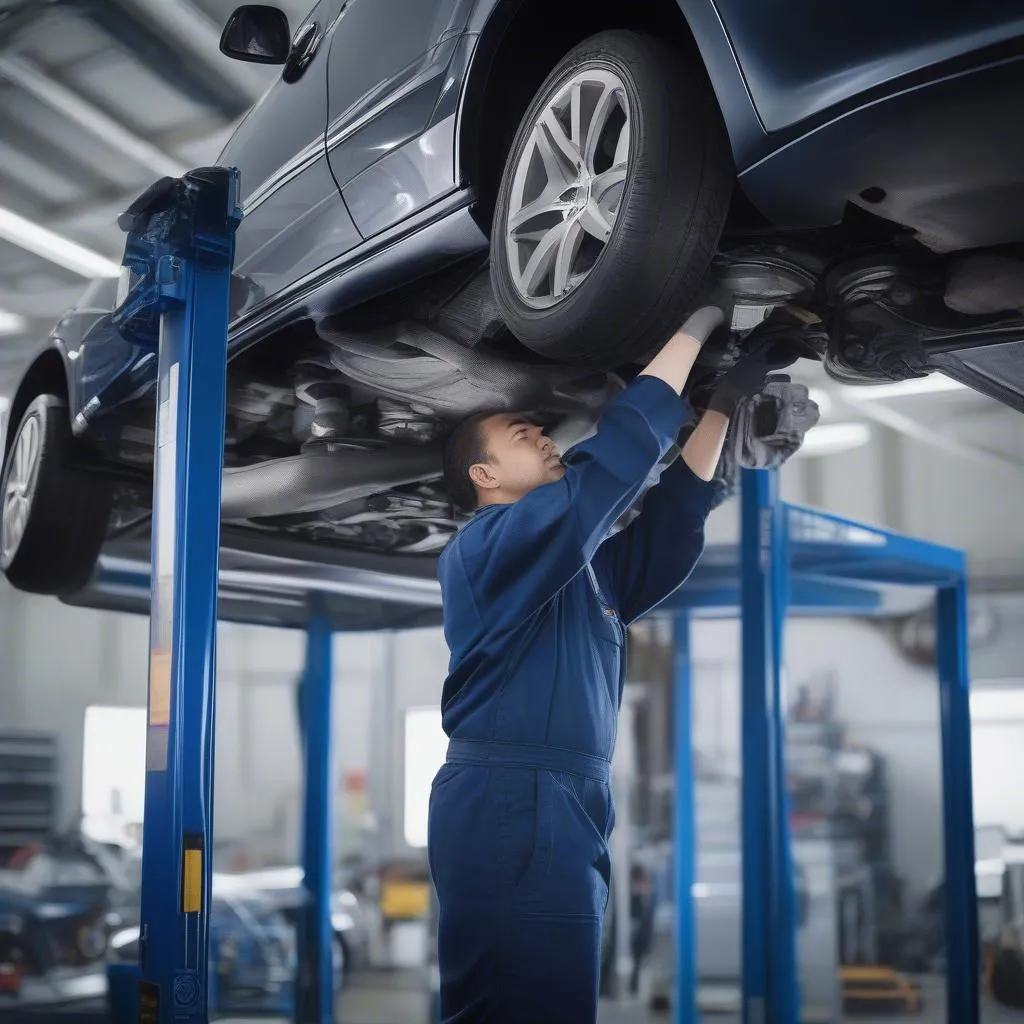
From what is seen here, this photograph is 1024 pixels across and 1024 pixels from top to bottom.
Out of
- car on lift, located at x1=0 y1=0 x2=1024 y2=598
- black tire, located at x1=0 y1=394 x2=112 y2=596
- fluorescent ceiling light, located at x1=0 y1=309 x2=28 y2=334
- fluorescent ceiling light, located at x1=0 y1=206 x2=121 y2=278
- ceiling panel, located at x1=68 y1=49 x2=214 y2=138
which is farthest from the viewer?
fluorescent ceiling light, located at x1=0 y1=309 x2=28 y2=334

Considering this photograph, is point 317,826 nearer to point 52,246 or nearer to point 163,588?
point 163,588

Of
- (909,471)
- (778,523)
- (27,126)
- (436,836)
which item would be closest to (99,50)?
(27,126)

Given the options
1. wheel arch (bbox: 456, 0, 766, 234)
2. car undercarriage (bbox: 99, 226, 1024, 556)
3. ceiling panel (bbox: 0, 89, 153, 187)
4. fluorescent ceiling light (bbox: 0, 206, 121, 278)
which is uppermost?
ceiling panel (bbox: 0, 89, 153, 187)

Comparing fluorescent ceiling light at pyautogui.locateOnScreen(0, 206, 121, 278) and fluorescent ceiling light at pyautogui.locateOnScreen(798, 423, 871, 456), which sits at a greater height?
fluorescent ceiling light at pyautogui.locateOnScreen(0, 206, 121, 278)

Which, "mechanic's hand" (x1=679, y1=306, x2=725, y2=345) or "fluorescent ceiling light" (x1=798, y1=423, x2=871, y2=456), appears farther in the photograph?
"fluorescent ceiling light" (x1=798, y1=423, x2=871, y2=456)

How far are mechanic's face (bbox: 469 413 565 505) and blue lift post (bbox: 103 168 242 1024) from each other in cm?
54

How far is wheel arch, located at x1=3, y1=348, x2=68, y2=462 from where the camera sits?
12.0 ft

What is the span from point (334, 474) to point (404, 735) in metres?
8.83

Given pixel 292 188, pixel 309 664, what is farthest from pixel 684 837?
pixel 292 188

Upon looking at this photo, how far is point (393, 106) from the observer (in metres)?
2.30

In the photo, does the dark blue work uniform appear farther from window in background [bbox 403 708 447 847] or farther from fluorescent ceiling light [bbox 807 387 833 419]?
fluorescent ceiling light [bbox 807 387 833 419]

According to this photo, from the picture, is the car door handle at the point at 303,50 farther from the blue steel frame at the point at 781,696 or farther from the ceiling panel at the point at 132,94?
the ceiling panel at the point at 132,94

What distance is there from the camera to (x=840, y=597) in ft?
18.2

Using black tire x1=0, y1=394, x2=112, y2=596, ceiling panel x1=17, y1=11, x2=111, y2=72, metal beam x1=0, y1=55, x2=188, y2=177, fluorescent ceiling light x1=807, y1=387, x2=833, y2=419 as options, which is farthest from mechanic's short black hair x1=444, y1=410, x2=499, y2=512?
fluorescent ceiling light x1=807, y1=387, x2=833, y2=419
